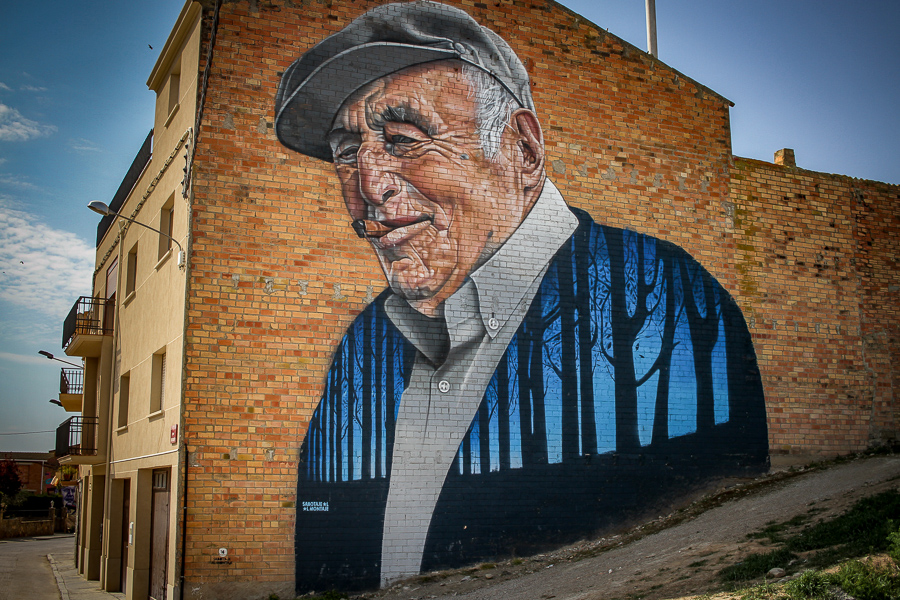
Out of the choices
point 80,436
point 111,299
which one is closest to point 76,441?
point 80,436

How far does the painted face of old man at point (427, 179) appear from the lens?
11.9 m

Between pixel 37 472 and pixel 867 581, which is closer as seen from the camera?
pixel 867 581

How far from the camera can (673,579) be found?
28.2ft

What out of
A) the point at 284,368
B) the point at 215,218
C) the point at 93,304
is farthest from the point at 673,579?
the point at 93,304

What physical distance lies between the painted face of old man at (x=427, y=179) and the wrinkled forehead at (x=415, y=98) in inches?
0.6

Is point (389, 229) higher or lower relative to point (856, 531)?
higher

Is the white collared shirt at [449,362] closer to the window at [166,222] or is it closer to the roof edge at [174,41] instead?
the window at [166,222]

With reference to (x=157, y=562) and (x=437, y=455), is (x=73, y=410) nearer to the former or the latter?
(x=157, y=562)

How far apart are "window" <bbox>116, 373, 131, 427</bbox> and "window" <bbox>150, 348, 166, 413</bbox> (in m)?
2.78

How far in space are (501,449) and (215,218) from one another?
218 inches

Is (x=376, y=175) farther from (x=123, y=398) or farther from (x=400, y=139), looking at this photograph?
(x=123, y=398)

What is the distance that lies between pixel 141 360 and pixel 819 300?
498 inches

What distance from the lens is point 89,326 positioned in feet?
60.7

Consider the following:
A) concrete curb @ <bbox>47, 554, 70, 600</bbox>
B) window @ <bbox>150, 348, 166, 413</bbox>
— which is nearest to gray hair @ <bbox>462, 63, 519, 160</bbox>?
window @ <bbox>150, 348, 166, 413</bbox>
